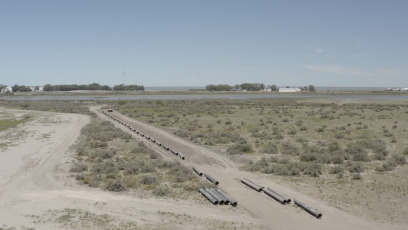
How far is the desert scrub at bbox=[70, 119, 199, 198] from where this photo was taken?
1953 centimetres

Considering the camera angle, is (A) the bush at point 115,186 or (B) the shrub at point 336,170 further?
(B) the shrub at point 336,170

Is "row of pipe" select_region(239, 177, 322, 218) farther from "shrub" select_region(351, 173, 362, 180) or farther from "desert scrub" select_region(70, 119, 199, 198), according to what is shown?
"shrub" select_region(351, 173, 362, 180)

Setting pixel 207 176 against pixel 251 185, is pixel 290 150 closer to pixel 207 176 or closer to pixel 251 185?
pixel 207 176

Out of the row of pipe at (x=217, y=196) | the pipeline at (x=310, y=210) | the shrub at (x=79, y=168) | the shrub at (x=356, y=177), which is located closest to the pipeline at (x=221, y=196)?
the row of pipe at (x=217, y=196)

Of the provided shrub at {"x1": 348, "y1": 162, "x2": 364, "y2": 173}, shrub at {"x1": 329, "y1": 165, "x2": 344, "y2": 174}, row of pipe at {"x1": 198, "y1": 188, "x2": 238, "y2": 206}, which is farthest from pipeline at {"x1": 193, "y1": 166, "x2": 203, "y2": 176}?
shrub at {"x1": 348, "y1": 162, "x2": 364, "y2": 173}

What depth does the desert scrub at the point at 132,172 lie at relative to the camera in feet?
64.1

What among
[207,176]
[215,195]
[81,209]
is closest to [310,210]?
[215,195]

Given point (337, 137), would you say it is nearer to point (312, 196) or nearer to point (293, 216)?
point (312, 196)

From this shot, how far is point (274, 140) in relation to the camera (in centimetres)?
3628

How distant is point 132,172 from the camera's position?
23.0 meters

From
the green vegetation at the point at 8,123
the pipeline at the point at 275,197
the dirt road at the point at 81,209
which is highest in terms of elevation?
the pipeline at the point at 275,197

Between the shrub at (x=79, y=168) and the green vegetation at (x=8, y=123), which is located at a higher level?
the shrub at (x=79, y=168)

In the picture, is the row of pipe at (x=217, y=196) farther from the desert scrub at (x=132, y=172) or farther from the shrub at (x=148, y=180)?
the shrub at (x=148, y=180)

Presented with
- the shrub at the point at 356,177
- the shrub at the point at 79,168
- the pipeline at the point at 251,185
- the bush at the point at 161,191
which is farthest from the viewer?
the shrub at the point at 79,168
